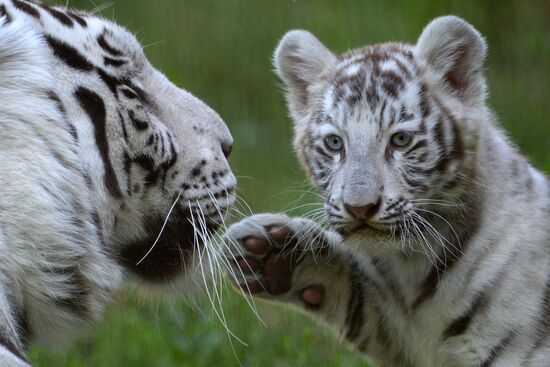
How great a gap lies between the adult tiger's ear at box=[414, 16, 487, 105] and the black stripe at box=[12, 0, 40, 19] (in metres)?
1.25

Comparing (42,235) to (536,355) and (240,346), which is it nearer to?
(536,355)

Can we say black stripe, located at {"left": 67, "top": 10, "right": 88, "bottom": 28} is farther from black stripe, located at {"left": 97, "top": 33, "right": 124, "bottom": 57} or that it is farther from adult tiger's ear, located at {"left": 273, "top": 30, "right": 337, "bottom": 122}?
adult tiger's ear, located at {"left": 273, "top": 30, "right": 337, "bottom": 122}

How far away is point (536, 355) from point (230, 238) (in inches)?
38.6

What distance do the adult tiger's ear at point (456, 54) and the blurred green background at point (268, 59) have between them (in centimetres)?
148

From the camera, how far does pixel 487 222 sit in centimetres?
319

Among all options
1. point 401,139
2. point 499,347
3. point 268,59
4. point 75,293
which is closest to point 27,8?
point 75,293

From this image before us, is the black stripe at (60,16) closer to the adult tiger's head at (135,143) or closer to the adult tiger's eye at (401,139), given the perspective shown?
the adult tiger's head at (135,143)

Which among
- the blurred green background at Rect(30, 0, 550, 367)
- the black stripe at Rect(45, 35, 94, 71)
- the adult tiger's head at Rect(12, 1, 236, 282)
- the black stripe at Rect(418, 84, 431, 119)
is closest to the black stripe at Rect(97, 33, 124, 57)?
the adult tiger's head at Rect(12, 1, 236, 282)

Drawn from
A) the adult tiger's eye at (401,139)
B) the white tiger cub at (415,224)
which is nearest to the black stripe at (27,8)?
the white tiger cub at (415,224)

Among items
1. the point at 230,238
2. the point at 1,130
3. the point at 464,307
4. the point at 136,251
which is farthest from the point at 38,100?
the point at 464,307

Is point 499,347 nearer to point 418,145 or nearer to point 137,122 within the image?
point 418,145

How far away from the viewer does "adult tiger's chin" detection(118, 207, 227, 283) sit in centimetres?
281

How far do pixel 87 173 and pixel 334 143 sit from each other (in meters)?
0.89

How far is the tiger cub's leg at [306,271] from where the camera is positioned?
131 inches
